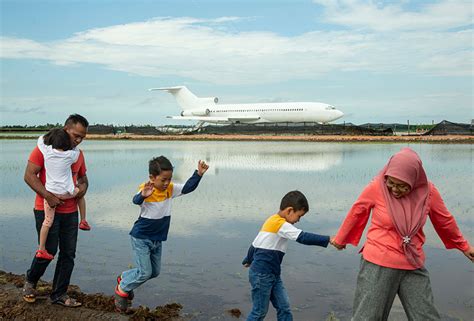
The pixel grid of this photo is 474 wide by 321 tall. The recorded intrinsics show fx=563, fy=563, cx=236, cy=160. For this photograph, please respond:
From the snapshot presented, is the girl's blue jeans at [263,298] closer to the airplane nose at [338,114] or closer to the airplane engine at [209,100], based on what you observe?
A: the airplane nose at [338,114]

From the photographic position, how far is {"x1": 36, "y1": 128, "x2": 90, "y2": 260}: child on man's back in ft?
17.3

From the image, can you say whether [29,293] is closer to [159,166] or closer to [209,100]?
[159,166]

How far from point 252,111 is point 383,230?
204ft

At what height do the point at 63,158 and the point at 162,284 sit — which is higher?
the point at 63,158

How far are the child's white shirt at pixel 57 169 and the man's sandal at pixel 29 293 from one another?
992 millimetres

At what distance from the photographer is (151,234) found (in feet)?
17.1

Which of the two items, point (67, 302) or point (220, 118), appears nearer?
point (67, 302)

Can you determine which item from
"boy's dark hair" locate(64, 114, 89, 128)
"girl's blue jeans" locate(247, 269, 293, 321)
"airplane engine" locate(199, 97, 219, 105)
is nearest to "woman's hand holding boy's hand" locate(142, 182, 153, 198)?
"boy's dark hair" locate(64, 114, 89, 128)

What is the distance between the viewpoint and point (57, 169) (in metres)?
5.35

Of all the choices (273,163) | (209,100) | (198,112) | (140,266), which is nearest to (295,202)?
(140,266)

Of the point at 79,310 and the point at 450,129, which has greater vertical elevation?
the point at 450,129

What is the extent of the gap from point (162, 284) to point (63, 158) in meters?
1.80

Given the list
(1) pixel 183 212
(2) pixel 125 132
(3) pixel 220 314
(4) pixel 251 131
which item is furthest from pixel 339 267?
(2) pixel 125 132

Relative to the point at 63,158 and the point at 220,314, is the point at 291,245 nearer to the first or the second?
the point at 220,314
